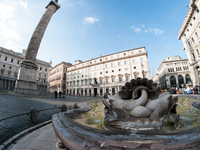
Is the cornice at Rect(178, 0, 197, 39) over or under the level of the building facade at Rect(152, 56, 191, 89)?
over

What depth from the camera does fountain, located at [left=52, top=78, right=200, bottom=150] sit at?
93cm

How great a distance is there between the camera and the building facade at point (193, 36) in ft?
60.1

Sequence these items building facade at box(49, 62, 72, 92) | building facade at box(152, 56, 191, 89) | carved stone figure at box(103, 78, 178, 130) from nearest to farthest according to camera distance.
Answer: carved stone figure at box(103, 78, 178, 130) < building facade at box(152, 56, 191, 89) < building facade at box(49, 62, 72, 92)

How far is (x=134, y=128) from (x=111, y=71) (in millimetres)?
32210

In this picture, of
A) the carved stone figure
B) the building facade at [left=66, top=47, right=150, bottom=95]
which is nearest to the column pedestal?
the carved stone figure

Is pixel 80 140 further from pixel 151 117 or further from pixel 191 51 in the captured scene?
pixel 191 51

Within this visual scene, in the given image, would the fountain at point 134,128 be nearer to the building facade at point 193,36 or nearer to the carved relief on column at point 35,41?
the carved relief on column at point 35,41

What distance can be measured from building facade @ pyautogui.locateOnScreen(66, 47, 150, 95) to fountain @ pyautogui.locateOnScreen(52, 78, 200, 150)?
1116 inches

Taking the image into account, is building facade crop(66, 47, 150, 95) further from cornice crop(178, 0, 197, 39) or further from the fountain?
the fountain

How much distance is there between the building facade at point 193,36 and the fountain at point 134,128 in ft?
85.2

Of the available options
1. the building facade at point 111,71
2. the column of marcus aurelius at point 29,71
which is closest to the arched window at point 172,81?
the building facade at point 111,71

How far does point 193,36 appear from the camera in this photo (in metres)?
20.0

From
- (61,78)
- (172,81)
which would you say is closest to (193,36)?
(172,81)

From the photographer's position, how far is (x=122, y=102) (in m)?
2.04
